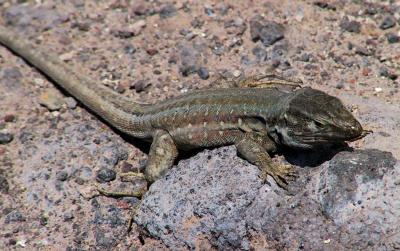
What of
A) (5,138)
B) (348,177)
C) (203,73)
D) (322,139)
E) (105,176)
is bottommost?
(5,138)

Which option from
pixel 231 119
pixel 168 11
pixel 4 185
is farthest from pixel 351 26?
pixel 4 185

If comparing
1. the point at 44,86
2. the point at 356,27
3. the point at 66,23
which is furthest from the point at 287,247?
the point at 66,23

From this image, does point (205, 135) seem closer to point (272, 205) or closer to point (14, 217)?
point (272, 205)

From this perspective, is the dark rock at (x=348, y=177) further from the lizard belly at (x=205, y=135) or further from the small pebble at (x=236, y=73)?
the small pebble at (x=236, y=73)

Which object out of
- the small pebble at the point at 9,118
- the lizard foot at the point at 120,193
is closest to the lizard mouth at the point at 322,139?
the lizard foot at the point at 120,193

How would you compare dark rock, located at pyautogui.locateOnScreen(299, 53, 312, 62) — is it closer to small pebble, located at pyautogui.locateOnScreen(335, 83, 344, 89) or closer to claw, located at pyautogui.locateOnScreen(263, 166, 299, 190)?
small pebble, located at pyautogui.locateOnScreen(335, 83, 344, 89)

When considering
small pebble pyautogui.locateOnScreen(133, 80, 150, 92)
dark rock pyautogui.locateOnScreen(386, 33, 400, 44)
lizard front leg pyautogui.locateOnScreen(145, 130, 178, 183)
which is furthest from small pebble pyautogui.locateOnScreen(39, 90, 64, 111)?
dark rock pyautogui.locateOnScreen(386, 33, 400, 44)
